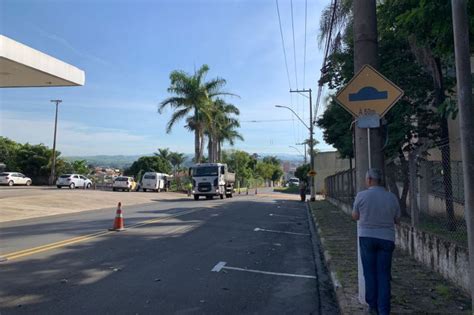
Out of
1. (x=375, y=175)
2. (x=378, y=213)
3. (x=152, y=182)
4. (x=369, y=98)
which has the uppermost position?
(x=152, y=182)

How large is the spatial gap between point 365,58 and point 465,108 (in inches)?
92.5

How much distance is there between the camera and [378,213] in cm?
552

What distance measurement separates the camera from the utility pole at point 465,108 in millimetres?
4387

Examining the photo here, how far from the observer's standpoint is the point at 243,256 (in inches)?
410

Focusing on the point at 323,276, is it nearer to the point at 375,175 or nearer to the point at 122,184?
the point at 375,175

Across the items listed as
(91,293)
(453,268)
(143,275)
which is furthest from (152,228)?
(453,268)

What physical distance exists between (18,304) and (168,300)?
76.5 inches

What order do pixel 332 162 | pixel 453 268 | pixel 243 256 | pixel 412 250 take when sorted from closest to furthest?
pixel 453 268 < pixel 412 250 < pixel 243 256 < pixel 332 162

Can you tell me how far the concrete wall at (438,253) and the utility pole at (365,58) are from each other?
A: 193 centimetres

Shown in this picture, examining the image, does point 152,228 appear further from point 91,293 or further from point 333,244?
point 91,293

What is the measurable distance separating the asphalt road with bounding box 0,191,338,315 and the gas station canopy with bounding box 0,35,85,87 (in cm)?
736

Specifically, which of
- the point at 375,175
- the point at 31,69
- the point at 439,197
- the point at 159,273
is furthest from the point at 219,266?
the point at 31,69

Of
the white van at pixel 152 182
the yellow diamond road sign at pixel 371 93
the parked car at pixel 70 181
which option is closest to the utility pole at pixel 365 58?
the yellow diamond road sign at pixel 371 93

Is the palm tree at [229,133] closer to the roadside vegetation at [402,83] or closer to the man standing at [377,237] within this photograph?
the roadside vegetation at [402,83]
